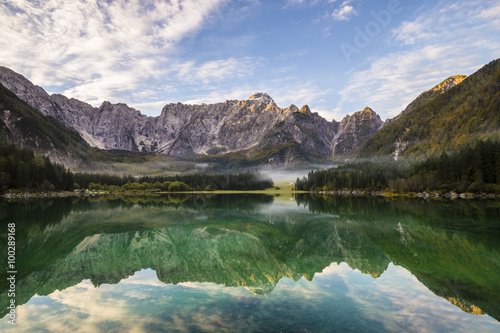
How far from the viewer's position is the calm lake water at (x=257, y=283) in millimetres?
13312

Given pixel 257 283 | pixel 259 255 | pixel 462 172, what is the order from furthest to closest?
pixel 462 172 < pixel 259 255 < pixel 257 283

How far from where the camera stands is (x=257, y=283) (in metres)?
19.0

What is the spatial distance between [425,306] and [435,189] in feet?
454

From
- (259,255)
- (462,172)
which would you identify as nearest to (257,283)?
(259,255)

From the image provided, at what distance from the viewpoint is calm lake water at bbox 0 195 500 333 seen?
13312mm

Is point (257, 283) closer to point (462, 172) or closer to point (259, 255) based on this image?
point (259, 255)

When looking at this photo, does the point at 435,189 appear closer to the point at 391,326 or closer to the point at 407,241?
the point at 407,241

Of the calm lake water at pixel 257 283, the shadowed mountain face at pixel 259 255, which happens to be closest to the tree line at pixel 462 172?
the shadowed mountain face at pixel 259 255

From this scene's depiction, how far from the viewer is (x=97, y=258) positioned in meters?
25.6

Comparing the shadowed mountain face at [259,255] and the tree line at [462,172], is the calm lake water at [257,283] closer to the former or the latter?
the shadowed mountain face at [259,255]

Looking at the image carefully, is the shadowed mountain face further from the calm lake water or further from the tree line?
the tree line

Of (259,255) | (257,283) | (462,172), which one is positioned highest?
(462,172)

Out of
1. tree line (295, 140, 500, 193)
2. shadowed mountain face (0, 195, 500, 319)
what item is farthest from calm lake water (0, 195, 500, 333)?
tree line (295, 140, 500, 193)

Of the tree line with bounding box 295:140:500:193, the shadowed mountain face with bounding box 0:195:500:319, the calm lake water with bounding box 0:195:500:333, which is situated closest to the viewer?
the calm lake water with bounding box 0:195:500:333
